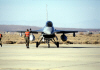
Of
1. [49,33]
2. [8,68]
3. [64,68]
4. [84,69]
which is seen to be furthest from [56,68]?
[49,33]

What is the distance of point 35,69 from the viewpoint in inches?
378

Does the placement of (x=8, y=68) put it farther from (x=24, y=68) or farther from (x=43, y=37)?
(x=43, y=37)

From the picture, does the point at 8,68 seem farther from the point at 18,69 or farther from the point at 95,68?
the point at 95,68

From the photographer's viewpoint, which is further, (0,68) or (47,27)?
(47,27)

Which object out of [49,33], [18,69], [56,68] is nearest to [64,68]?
[56,68]

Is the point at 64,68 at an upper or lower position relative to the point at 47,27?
lower

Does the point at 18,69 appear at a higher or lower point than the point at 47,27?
lower

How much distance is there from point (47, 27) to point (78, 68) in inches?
683

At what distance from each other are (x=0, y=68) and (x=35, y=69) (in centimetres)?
152

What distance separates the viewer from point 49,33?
26.0 metres

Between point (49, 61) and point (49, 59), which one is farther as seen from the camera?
point (49, 59)

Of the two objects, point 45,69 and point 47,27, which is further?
point 47,27

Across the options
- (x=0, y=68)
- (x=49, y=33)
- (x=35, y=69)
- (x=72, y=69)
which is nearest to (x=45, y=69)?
(x=35, y=69)

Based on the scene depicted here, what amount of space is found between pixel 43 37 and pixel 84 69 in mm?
18025
